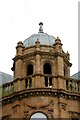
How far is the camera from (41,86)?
3466 cm

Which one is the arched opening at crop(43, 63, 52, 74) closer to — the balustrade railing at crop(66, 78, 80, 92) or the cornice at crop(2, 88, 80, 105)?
the balustrade railing at crop(66, 78, 80, 92)

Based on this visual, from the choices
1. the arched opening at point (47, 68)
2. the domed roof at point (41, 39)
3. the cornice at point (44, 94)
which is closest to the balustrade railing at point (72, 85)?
the cornice at point (44, 94)

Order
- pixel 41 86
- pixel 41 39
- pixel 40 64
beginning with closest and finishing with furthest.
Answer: pixel 41 86 < pixel 40 64 < pixel 41 39

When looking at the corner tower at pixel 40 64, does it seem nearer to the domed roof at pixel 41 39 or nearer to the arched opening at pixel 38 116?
the domed roof at pixel 41 39

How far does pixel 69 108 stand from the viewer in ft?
114

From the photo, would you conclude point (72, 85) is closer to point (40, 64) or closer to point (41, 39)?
point (40, 64)

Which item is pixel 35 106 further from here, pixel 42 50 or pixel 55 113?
pixel 42 50

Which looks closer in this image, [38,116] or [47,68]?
[38,116]

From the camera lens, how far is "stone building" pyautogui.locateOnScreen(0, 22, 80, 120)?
112 ft

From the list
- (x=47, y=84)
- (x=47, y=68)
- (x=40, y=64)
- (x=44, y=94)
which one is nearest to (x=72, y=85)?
(x=47, y=84)

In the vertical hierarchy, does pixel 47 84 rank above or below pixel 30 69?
below

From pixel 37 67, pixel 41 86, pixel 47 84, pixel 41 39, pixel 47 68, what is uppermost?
pixel 41 39

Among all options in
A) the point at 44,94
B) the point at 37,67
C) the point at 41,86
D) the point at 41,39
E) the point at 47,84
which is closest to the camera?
the point at 44,94

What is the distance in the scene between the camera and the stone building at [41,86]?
3416 cm
